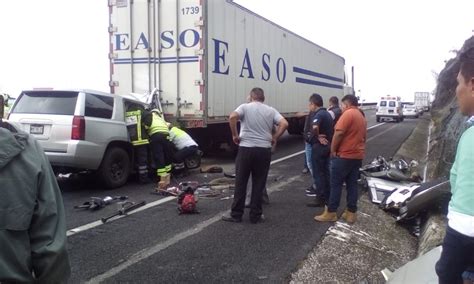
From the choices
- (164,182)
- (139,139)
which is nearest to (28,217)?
(164,182)

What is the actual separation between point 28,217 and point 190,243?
378 centimetres

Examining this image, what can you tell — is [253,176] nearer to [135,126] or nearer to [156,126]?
[156,126]

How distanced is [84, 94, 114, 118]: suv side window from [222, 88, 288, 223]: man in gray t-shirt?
3038 mm

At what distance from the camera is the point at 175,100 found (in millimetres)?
11438

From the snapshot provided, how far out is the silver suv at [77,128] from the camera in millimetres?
7918

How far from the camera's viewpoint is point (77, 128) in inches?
313

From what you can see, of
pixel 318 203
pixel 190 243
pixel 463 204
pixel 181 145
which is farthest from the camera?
pixel 181 145

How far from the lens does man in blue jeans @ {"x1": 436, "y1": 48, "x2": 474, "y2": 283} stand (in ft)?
7.02

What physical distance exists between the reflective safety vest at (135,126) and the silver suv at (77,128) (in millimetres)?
145

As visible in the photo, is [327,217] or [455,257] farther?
[327,217]

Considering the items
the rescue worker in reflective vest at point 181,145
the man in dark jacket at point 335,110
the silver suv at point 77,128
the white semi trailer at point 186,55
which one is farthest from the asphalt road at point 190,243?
the white semi trailer at point 186,55

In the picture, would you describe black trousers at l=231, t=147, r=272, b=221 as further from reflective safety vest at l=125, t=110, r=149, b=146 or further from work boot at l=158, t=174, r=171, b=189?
reflective safety vest at l=125, t=110, r=149, b=146

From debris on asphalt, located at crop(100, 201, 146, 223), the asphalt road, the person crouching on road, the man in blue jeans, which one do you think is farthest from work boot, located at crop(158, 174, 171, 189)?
the man in blue jeans

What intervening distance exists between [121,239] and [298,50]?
13.7 metres
